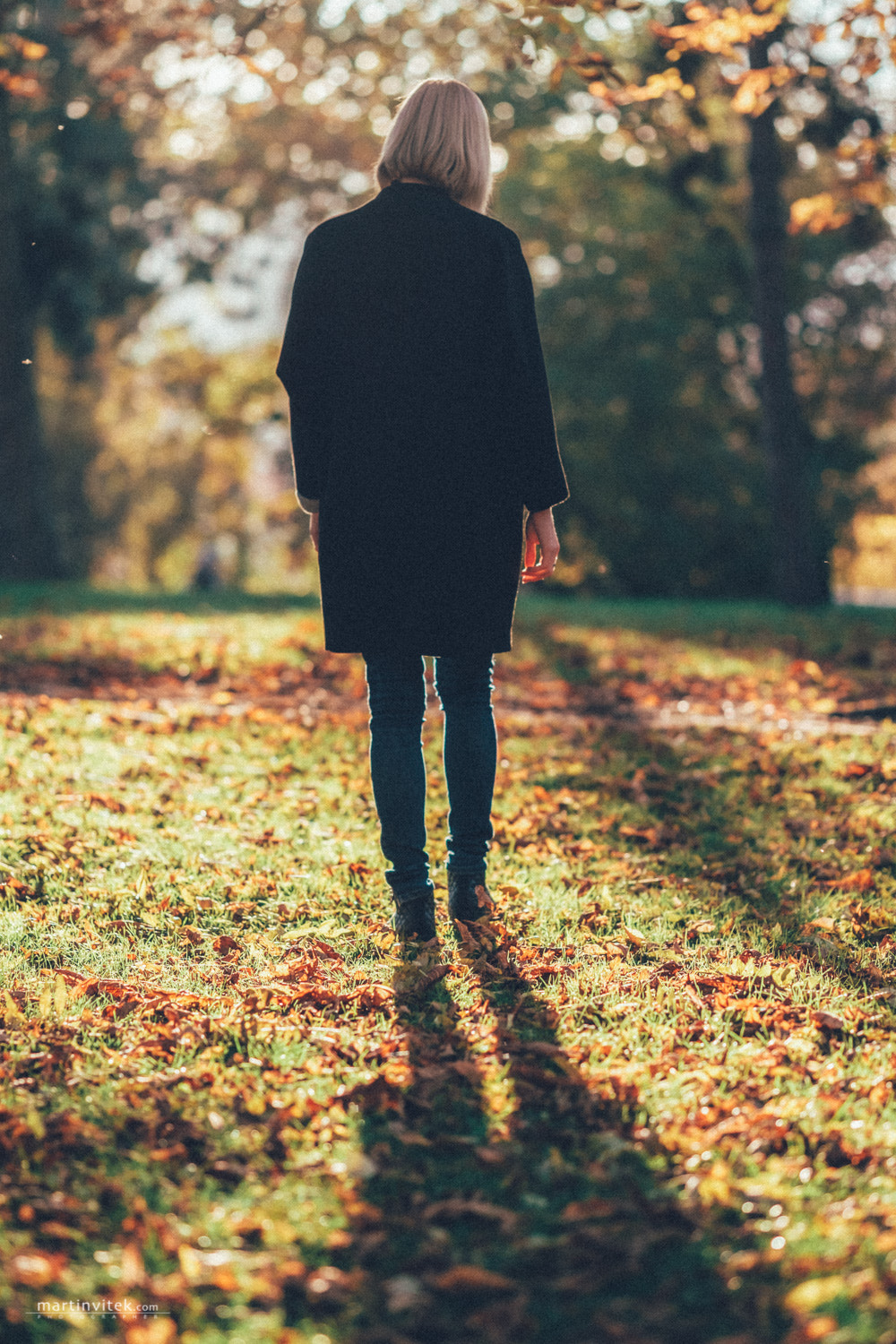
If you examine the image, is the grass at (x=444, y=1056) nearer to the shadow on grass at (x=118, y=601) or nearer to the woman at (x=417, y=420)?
the woman at (x=417, y=420)

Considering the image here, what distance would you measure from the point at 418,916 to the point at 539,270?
22729 millimetres

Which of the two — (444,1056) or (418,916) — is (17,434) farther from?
(444,1056)

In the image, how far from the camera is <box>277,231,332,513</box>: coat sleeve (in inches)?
129

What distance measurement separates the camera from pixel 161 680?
8.07 meters

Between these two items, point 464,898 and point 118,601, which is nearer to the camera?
point 464,898

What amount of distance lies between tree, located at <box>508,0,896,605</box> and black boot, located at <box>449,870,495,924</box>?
3474 millimetres

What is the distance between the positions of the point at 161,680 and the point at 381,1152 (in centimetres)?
602

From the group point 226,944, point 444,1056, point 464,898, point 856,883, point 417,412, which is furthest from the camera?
point 856,883

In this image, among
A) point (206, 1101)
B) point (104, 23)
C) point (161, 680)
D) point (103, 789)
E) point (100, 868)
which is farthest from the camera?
point (161, 680)

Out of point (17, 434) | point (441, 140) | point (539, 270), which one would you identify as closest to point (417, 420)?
point (441, 140)

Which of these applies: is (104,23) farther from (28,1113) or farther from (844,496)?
(844,496)

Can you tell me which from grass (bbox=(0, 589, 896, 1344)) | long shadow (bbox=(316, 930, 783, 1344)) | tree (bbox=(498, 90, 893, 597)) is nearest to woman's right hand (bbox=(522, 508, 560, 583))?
grass (bbox=(0, 589, 896, 1344))

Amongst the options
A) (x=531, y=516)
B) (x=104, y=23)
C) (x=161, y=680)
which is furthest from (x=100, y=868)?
(x=104, y=23)

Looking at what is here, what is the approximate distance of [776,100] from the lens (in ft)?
42.6
